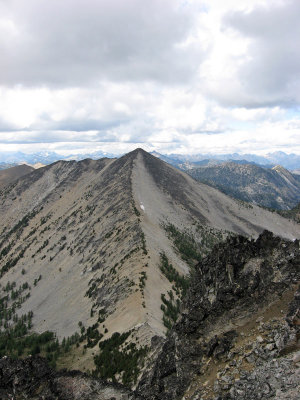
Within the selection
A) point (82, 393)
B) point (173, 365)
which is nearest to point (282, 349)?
point (173, 365)

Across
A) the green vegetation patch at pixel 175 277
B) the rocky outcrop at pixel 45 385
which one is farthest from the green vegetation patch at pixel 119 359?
the green vegetation patch at pixel 175 277

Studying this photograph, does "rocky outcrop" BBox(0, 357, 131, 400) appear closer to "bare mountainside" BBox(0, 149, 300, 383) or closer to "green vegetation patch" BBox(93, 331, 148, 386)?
"green vegetation patch" BBox(93, 331, 148, 386)

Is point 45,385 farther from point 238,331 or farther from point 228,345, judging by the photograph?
point 238,331

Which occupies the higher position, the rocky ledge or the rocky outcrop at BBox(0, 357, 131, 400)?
the rocky ledge

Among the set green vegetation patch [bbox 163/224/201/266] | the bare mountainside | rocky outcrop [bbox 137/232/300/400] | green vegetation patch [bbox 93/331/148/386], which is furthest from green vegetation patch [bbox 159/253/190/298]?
rocky outcrop [bbox 137/232/300/400]

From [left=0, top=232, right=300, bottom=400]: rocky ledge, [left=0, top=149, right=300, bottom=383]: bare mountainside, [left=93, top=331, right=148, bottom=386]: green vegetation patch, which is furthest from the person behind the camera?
[left=0, top=149, right=300, bottom=383]: bare mountainside

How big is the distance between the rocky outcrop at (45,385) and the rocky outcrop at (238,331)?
423cm

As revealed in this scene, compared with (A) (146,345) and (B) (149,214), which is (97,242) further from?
(A) (146,345)

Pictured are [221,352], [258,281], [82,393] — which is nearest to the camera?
[221,352]

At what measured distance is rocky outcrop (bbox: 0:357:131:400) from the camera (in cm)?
3027

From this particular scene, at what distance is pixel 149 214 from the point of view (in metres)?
162

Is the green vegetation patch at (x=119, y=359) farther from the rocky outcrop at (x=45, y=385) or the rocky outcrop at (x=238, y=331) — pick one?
the rocky outcrop at (x=238, y=331)

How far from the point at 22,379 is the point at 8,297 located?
133827 mm

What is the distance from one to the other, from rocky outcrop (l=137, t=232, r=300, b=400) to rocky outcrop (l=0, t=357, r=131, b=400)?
4231 millimetres
